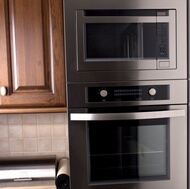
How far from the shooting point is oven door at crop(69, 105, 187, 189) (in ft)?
3.98

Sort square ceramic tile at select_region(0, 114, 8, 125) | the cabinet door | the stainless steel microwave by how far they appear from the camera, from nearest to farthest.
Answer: the stainless steel microwave → the cabinet door → square ceramic tile at select_region(0, 114, 8, 125)

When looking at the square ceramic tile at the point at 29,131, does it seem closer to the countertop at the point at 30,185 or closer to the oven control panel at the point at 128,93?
the countertop at the point at 30,185

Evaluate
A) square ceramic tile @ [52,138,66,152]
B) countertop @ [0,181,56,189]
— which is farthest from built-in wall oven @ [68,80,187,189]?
square ceramic tile @ [52,138,66,152]

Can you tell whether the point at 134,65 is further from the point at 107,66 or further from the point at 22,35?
the point at 22,35

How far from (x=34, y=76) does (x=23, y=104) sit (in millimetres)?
147

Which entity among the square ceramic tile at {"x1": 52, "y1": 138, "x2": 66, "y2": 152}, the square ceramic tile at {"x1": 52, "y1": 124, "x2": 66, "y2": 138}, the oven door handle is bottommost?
the square ceramic tile at {"x1": 52, "y1": 138, "x2": 66, "y2": 152}

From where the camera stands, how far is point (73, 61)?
1.19 meters

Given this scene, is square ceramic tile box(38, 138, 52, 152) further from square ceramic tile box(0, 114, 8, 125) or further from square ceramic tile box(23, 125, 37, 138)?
square ceramic tile box(0, 114, 8, 125)

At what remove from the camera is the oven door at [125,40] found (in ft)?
3.88

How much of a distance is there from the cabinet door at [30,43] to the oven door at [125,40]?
0.64ft

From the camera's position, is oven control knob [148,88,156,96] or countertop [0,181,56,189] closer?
oven control knob [148,88,156,96]

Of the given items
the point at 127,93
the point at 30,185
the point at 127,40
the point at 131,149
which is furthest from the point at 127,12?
the point at 30,185

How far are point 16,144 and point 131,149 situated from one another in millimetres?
833

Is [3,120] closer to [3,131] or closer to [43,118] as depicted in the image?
[3,131]
